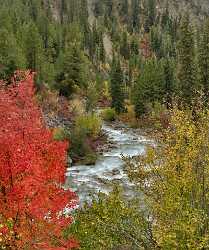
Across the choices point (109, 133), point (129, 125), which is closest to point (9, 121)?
point (109, 133)

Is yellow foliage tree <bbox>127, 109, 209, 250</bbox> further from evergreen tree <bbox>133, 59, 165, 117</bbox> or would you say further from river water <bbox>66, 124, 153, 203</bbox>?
evergreen tree <bbox>133, 59, 165, 117</bbox>

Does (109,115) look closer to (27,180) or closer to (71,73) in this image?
(71,73)

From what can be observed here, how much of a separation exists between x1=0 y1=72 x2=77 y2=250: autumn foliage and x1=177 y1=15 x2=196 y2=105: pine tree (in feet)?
202

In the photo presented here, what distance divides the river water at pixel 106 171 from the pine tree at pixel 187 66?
10876 mm

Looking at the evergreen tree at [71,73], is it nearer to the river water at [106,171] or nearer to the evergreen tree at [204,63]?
the river water at [106,171]

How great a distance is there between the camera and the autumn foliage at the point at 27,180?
19.4m

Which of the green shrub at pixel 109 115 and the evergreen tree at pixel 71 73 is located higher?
the evergreen tree at pixel 71 73

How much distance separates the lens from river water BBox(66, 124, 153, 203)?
153 ft

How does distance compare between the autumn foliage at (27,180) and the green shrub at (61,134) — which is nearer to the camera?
the autumn foliage at (27,180)

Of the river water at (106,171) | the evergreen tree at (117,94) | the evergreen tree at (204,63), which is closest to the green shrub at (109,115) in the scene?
the evergreen tree at (117,94)

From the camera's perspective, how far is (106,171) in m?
55.3

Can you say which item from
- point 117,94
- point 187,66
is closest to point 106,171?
point 187,66

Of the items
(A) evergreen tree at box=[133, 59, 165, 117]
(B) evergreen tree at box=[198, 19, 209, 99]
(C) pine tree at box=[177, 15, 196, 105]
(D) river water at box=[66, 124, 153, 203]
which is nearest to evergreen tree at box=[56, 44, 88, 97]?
(A) evergreen tree at box=[133, 59, 165, 117]

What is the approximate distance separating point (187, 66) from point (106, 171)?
3556 cm
